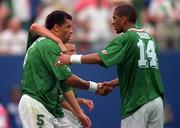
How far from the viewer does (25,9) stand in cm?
2078

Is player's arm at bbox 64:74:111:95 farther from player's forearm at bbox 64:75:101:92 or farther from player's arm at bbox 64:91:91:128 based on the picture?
player's arm at bbox 64:91:91:128

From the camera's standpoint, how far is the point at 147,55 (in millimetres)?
12164

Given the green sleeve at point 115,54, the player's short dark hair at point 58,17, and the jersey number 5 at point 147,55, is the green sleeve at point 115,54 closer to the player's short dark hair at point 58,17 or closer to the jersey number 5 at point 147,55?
the jersey number 5 at point 147,55

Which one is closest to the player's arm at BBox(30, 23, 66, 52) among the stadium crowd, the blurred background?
the blurred background

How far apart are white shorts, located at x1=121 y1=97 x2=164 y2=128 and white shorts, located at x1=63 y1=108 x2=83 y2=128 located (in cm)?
115

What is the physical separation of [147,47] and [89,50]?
21.7ft

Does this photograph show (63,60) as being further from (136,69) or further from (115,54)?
(136,69)

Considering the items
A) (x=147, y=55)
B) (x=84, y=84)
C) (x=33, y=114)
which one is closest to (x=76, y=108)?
(x=84, y=84)

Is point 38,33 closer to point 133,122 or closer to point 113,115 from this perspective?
point 133,122

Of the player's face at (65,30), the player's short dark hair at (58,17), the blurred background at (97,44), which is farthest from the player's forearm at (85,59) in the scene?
the blurred background at (97,44)

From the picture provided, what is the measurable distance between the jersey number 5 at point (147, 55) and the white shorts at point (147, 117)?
49 cm

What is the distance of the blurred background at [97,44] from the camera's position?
1912 cm

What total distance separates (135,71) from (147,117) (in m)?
0.64

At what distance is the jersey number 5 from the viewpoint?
12086 mm
